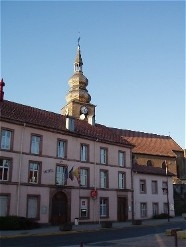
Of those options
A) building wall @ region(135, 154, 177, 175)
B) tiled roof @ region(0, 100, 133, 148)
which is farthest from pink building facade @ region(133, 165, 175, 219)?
building wall @ region(135, 154, 177, 175)

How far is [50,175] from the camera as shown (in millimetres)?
33188

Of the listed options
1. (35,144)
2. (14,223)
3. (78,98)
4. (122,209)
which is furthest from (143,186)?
(14,223)

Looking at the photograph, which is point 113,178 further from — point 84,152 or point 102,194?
point 84,152

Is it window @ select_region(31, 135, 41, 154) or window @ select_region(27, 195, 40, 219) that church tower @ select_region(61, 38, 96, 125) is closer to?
window @ select_region(31, 135, 41, 154)

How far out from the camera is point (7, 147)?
30.3 meters

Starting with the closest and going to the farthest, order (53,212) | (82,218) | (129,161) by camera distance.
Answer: (53,212) → (82,218) → (129,161)

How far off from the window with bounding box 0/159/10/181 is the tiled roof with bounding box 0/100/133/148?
3.95 metres

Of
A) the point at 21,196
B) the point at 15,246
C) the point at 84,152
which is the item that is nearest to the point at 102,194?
the point at 84,152

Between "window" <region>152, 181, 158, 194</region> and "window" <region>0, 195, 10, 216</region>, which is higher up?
"window" <region>152, 181, 158, 194</region>

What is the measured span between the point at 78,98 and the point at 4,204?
32.1 metres

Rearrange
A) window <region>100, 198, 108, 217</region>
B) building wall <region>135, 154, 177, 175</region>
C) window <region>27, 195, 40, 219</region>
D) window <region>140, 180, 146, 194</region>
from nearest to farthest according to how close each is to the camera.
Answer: window <region>27, 195, 40, 219</region> < window <region>100, 198, 108, 217</region> < window <region>140, 180, 146, 194</region> < building wall <region>135, 154, 177, 175</region>

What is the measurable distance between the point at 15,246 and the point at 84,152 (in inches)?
824

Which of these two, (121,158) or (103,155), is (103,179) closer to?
(103,155)

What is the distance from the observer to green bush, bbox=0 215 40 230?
87.2ft
